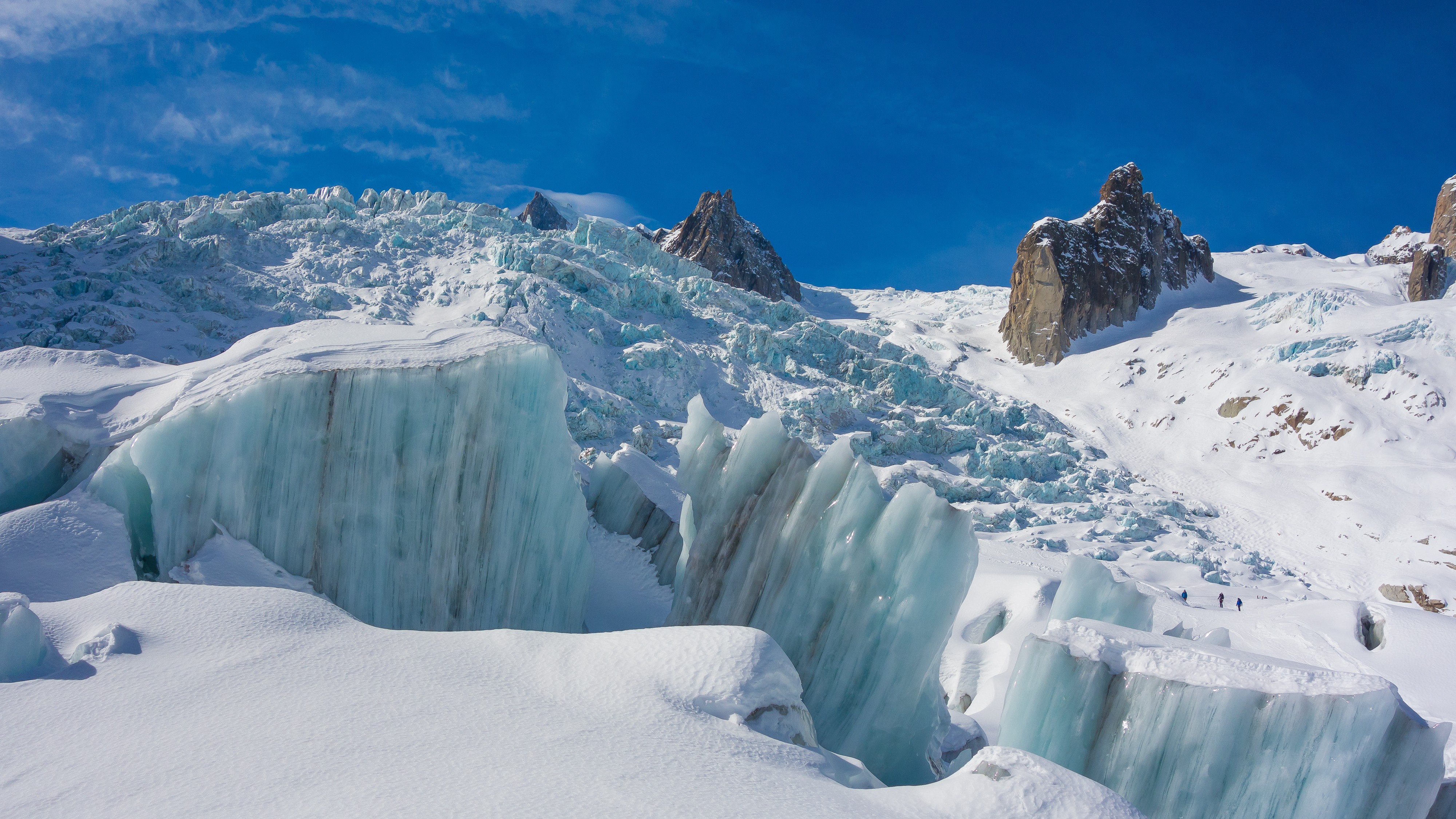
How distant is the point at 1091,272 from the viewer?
5853 cm

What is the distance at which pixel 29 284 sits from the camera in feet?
82.7

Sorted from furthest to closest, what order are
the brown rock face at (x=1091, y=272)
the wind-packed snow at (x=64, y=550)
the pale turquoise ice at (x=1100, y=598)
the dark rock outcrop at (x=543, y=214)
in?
the dark rock outcrop at (x=543, y=214), the brown rock face at (x=1091, y=272), the pale turquoise ice at (x=1100, y=598), the wind-packed snow at (x=64, y=550)

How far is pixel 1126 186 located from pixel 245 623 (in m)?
71.4

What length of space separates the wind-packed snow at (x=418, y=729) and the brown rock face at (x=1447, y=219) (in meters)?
85.5

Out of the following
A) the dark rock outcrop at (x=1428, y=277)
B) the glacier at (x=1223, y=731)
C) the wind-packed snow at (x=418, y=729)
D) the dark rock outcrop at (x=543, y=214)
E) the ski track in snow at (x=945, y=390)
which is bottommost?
the wind-packed snow at (x=418, y=729)

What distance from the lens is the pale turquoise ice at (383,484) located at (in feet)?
24.1

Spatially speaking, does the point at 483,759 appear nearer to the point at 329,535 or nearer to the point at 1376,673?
the point at 329,535

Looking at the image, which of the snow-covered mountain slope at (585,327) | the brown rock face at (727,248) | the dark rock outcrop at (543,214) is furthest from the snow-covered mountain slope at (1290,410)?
the dark rock outcrop at (543,214)

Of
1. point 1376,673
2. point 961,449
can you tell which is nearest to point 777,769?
point 1376,673

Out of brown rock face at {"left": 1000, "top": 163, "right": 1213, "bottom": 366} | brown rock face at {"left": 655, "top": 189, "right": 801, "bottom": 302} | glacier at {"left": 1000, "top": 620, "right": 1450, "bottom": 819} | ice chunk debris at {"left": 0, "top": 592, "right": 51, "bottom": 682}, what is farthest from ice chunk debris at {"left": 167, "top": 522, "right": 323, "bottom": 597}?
brown rock face at {"left": 655, "top": 189, "right": 801, "bottom": 302}

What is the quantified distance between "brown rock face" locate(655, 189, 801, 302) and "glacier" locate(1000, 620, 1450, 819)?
62.6 metres

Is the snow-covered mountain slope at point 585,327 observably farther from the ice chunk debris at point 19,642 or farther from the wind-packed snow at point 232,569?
the ice chunk debris at point 19,642

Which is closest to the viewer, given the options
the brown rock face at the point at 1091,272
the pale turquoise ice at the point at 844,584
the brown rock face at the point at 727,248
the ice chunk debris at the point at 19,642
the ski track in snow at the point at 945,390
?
the ice chunk debris at the point at 19,642

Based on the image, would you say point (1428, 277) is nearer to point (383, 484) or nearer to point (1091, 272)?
point (1091, 272)
